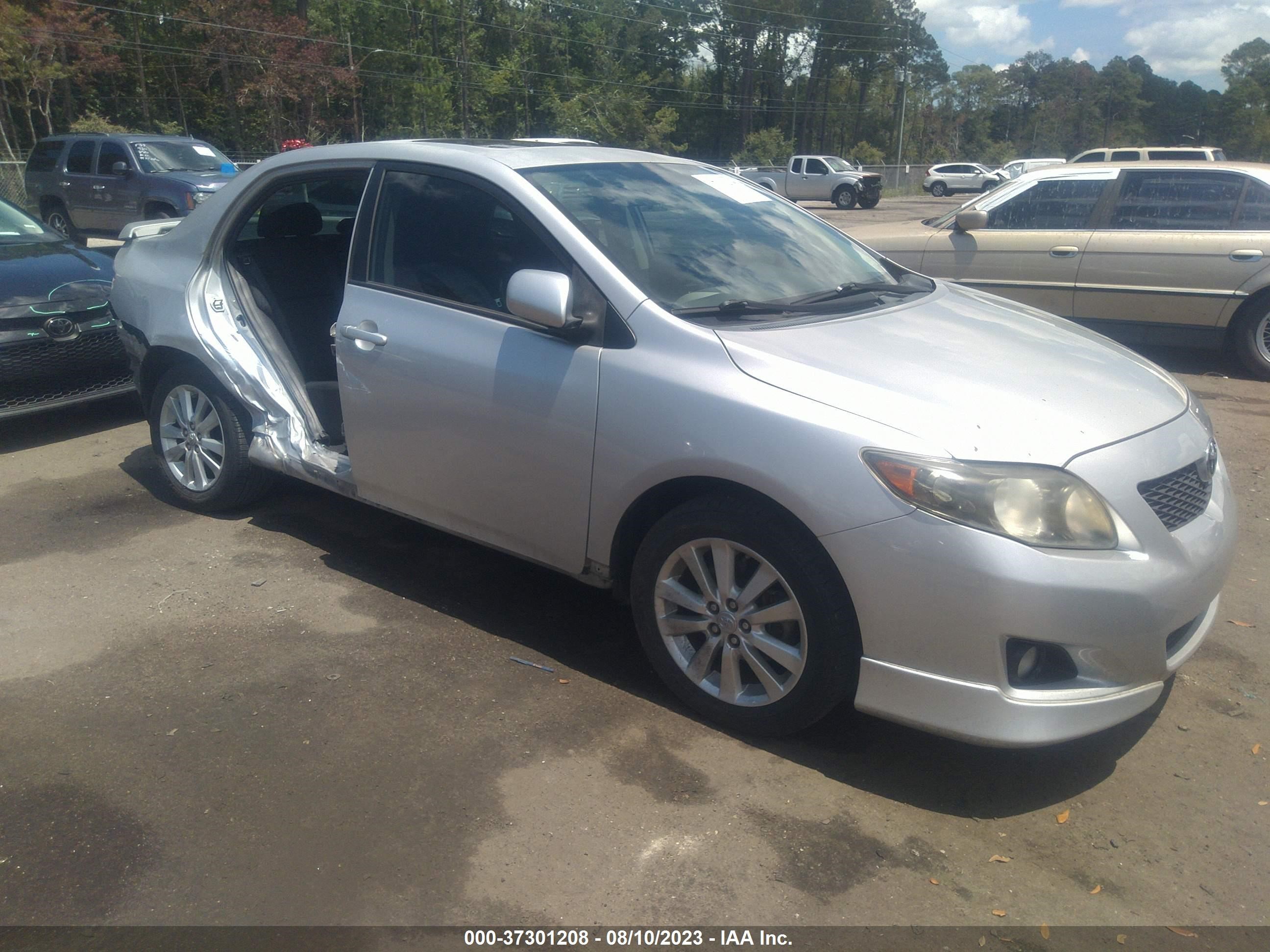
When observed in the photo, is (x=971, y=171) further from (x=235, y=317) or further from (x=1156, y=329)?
(x=235, y=317)

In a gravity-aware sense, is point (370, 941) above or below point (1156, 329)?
below

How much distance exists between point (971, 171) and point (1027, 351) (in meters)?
51.4

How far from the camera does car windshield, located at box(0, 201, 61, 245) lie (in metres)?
6.92

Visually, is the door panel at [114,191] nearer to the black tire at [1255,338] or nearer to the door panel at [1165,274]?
the door panel at [1165,274]

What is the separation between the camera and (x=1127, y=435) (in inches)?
115

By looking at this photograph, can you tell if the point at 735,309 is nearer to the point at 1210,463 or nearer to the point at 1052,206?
the point at 1210,463

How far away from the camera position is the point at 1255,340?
773 centimetres

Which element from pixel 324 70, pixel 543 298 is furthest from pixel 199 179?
pixel 324 70

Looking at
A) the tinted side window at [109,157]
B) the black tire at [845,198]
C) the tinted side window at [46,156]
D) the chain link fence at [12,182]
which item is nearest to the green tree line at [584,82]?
the chain link fence at [12,182]

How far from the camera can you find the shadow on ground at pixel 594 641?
3.01m

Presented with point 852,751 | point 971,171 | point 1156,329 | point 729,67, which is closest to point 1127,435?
point 852,751

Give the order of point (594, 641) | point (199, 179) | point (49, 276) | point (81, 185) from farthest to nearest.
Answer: point (81, 185) < point (199, 179) < point (49, 276) < point (594, 641)

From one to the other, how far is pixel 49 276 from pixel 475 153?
3.91 meters

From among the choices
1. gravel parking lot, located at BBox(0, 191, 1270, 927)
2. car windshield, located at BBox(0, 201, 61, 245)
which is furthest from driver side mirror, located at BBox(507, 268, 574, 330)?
car windshield, located at BBox(0, 201, 61, 245)
